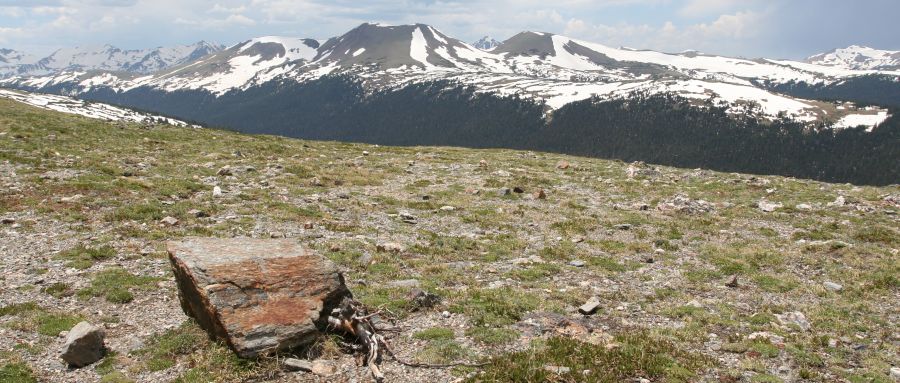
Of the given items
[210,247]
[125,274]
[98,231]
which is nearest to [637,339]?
[210,247]

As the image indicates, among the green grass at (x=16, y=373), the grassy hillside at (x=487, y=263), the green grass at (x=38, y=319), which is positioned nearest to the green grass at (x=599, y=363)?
the grassy hillside at (x=487, y=263)

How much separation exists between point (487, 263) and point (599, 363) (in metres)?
8.72

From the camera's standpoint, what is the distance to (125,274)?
16.2 m

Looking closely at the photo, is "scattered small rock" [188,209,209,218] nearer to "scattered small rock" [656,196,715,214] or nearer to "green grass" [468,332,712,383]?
"green grass" [468,332,712,383]

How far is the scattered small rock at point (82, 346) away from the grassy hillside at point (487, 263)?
1.02ft

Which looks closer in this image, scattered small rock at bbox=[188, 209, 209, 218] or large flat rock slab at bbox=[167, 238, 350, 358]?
large flat rock slab at bbox=[167, 238, 350, 358]

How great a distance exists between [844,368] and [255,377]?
13620 mm

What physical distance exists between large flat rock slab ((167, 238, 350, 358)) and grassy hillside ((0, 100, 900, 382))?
1.85 ft

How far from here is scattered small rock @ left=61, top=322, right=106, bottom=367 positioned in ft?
37.1

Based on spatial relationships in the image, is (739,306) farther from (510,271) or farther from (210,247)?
(210,247)

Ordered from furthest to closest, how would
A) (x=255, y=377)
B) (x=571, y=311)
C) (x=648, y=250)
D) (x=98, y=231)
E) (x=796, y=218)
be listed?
(x=796, y=218) < (x=648, y=250) < (x=98, y=231) < (x=571, y=311) < (x=255, y=377)

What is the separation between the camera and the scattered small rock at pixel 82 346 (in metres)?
11.3

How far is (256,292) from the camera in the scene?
1184 centimetres

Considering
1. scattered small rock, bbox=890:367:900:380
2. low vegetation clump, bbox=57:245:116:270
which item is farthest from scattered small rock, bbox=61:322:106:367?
scattered small rock, bbox=890:367:900:380
